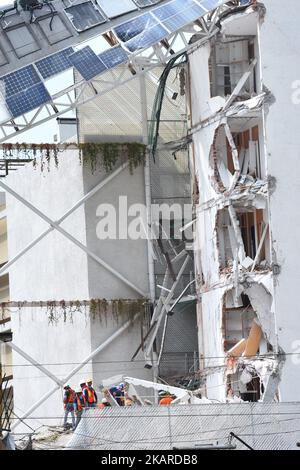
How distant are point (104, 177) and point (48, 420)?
9529 mm

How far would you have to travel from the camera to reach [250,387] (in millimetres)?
62062

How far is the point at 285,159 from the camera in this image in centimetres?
5991

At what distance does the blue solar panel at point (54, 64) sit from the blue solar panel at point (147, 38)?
2.26 meters

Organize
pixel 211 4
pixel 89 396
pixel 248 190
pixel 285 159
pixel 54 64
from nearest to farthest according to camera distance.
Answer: pixel 89 396
pixel 285 159
pixel 248 190
pixel 211 4
pixel 54 64

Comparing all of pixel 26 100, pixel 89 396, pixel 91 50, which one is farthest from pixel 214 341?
pixel 91 50

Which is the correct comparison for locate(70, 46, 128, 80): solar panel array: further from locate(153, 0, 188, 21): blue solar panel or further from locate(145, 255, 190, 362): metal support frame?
locate(145, 255, 190, 362): metal support frame

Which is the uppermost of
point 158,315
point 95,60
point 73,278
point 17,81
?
point 95,60

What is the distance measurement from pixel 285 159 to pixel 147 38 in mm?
7200

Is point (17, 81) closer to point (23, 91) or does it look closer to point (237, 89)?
point (23, 91)

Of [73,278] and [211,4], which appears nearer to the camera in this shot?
[211,4]

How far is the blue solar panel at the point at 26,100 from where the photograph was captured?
61.1 m

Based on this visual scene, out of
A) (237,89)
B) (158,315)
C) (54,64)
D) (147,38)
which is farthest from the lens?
(158,315)
